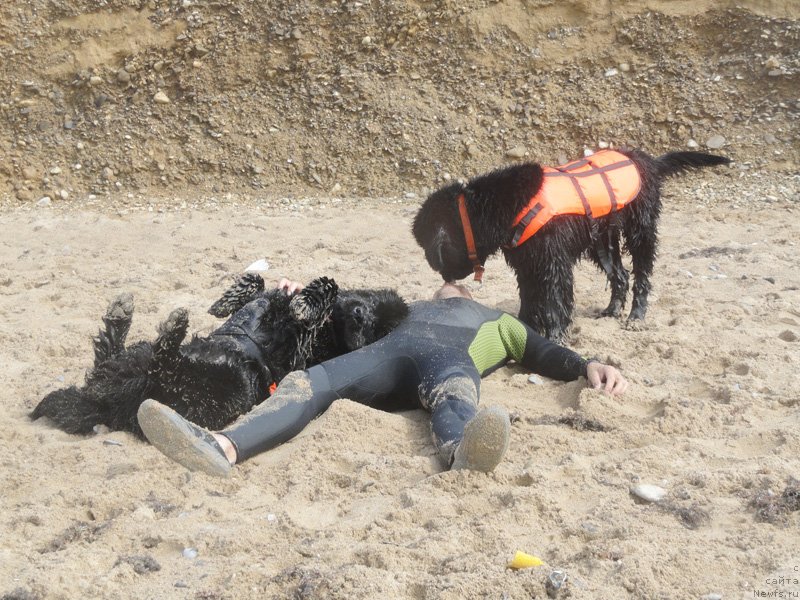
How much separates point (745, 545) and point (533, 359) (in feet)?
5.26

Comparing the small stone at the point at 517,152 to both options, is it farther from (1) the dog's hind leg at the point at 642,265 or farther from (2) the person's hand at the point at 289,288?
(2) the person's hand at the point at 289,288

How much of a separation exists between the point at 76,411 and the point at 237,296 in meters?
0.82

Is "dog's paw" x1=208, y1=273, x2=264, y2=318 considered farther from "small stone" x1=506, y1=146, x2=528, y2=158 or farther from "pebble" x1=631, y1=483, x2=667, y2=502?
"small stone" x1=506, y1=146, x2=528, y2=158

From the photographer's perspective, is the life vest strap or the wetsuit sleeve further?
the life vest strap

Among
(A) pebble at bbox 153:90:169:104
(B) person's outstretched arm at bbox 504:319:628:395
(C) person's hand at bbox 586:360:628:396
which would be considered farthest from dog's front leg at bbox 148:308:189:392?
(A) pebble at bbox 153:90:169:104

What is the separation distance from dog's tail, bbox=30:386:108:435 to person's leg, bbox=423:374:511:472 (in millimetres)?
1275

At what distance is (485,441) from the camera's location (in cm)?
258

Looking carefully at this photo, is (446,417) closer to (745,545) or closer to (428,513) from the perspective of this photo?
(428,513)

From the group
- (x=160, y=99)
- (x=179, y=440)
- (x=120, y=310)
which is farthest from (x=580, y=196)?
(x=160, y=99)

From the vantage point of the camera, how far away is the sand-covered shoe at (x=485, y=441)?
255 cm

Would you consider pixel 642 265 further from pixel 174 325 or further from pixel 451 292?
pixel 174 325

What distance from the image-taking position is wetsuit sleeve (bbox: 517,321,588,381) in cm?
359

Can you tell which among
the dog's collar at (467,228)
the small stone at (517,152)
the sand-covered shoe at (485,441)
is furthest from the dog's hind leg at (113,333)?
the small stone at (517,152)

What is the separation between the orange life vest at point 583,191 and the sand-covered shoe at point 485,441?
5.65 feet
